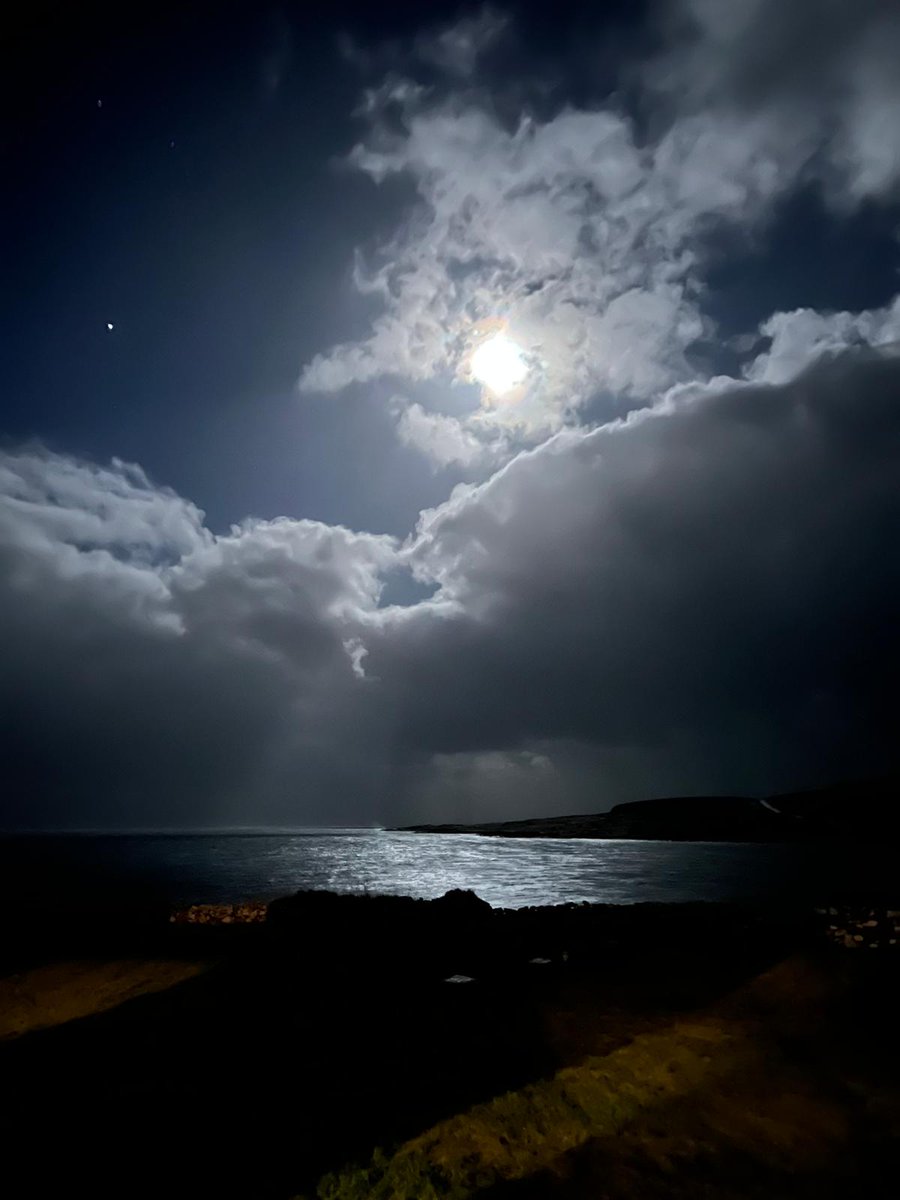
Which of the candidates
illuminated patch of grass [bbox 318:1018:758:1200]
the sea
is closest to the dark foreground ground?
illuminated patch of grass [bbox 318:1018:758:1200]

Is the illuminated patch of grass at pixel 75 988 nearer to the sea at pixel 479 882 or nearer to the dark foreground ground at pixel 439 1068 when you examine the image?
the dark foreground ground at pixel 439 1068

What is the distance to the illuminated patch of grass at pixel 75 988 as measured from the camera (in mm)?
13211

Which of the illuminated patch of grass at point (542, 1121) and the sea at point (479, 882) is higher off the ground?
the illuminated patch of grass at point (542, 1121)

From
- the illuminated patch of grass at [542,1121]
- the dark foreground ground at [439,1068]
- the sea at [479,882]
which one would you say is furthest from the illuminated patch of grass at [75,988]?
the sea at [479,882]

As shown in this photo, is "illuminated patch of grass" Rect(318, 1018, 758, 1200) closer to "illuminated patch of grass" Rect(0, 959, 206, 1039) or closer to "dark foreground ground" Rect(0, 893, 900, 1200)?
"dark foreground ground" Rect(0, 893, 900, 1200)

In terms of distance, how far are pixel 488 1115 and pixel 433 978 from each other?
818 cm

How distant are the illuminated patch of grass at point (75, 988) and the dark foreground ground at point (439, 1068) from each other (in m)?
0.10

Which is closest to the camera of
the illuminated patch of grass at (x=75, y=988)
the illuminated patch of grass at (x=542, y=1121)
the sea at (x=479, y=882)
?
the illuminated patch of grass at (x=542, y=1121)

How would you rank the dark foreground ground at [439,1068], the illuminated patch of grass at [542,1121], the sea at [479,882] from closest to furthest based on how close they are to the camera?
the illuminated patch of grass at [542,1121] → the dark foreground ground at [439,1068] → the sea at [479,882]

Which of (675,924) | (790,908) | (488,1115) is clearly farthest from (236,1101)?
(790,908)

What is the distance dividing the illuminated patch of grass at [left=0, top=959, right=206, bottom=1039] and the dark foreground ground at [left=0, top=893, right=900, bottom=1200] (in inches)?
3.9

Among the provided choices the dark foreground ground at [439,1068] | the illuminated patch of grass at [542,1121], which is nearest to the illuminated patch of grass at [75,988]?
the dark foreground ground at [439,1068]

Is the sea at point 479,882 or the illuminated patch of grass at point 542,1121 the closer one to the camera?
the illuminated patch of grass at point 542,1121

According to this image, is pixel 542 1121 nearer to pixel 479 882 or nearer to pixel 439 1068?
pixel 439 1068
